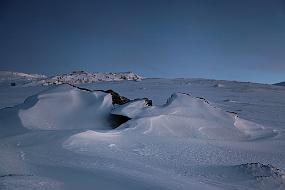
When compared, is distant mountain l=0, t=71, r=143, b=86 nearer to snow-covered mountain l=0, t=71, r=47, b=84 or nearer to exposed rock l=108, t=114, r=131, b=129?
snow-covered mountain l=0, t=71, r=47, b=84

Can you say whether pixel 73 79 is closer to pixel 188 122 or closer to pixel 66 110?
pixel 66 110

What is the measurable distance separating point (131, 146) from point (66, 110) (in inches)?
72.0

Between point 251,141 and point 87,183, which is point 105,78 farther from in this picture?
point 87,183

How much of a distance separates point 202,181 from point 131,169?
71 centimetres

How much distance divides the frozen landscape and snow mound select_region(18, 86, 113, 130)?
0.05ft

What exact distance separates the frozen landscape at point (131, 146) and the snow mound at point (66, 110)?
16 millimetres

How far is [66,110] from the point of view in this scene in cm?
586

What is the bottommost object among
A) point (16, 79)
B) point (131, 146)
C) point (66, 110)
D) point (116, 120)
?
point (131, 146)

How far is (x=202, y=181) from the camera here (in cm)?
327

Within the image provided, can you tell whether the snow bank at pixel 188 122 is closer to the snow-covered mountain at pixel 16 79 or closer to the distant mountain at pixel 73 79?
the distant mountain at pixel 73 79

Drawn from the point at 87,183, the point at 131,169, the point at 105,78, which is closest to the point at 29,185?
the point at 87,183

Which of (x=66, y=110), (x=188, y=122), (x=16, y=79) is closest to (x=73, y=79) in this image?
(x=16, y=79)

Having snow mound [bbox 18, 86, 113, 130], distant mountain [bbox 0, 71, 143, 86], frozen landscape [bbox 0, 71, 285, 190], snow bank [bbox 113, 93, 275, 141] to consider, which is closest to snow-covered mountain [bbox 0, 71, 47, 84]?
distant mountain [bbox 0, 71, 143, 86]

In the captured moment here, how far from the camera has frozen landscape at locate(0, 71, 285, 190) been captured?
3119mm
